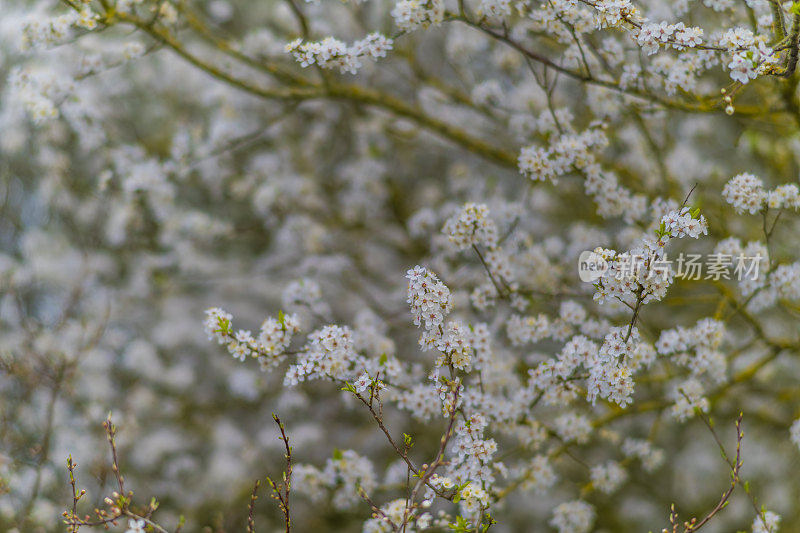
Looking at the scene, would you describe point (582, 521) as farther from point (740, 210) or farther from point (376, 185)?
point (376, 185)

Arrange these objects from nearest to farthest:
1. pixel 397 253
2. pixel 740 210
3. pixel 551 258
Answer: pixel 740 210, pixel 551 258, pixel 397 253

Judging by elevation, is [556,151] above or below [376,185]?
below

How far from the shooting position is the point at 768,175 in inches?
177

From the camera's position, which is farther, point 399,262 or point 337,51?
point 399,262

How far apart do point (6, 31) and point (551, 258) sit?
508 cm

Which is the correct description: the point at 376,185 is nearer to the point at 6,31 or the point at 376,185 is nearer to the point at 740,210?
the point at 740,210

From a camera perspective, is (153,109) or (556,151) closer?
(556,151)

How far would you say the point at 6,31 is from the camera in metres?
5.40

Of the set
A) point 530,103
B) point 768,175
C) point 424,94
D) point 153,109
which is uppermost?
point 153,109

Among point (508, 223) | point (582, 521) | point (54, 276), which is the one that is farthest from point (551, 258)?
point (54, 276)

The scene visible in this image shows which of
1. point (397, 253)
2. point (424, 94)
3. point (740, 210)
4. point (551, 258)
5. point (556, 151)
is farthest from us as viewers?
point (397, 253)

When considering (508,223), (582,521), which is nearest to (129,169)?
(508,223)

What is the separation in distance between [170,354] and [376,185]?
2734mm

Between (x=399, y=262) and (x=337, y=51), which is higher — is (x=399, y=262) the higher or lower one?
the higher one
